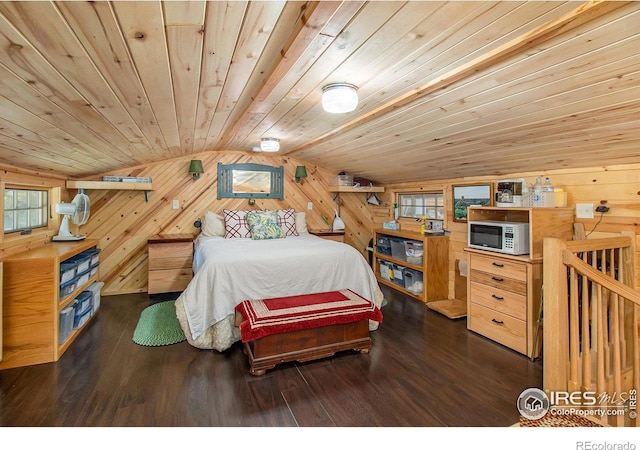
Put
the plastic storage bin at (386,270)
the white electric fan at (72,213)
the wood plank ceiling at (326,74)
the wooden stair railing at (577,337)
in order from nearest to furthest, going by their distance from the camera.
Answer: the wood plank ceiling at (326,74), the wooden stair railing at (577,337), the white electric fan at (72,213), the plastic storage bin at (386,270)

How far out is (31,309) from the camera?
2244mm

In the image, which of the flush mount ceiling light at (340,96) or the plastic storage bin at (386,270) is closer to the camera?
the flush mount ceiling light at (340,96)

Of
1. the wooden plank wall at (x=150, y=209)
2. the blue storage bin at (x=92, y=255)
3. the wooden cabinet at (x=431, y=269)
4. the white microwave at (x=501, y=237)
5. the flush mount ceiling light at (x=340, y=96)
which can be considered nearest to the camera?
the flush mount ceiling light at (x=340, y=96)

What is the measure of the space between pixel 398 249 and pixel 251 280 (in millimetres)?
2356

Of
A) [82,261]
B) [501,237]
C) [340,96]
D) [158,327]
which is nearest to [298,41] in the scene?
[340,96]

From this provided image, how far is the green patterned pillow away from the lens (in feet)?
12.5

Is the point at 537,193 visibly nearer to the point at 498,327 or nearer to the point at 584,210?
the point at 584,210

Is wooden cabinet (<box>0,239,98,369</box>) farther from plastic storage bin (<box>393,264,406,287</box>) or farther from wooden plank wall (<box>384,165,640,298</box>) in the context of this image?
wooden plank wall (<box>384,165,640,298</box>)

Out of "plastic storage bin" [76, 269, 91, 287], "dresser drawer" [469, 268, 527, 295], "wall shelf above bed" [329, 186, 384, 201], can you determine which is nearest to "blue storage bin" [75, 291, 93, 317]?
"plastic storage bin" [76, 269, 91, 287]

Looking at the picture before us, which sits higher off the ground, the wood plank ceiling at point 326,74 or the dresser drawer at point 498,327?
the wood plank ceiling at point 326,74

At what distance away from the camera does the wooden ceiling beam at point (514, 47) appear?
1138mm

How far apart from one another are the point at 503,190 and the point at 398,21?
239 cm

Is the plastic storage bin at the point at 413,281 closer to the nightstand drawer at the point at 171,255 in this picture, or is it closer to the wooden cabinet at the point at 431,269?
the wooden cabinet at the point at 431,269

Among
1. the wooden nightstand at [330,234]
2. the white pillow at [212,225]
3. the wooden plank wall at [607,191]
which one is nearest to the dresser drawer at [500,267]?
the wooden plank wall at [607,191]
